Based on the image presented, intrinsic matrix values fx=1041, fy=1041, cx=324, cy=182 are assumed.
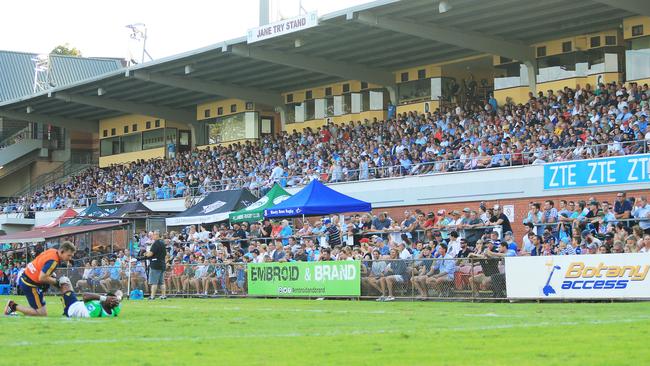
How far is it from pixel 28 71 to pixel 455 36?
46.0 m

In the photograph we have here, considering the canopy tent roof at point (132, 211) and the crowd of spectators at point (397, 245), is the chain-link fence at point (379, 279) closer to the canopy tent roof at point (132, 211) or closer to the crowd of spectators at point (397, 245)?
the crowd of spectators at point (397, 245)

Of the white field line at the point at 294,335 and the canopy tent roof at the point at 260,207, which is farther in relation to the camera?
the canopy tent roof at the point at 260,207

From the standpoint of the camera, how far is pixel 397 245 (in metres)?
26.6

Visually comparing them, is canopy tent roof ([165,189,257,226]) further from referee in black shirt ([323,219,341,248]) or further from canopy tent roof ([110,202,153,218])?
referee in black shirt ([323,219,341,248])

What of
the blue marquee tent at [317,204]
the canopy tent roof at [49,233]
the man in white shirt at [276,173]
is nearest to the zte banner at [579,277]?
the blue marquee tent at [317,204]

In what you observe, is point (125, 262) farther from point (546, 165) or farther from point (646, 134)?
point (646, 134)

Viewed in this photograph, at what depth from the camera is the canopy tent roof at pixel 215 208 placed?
37.1m

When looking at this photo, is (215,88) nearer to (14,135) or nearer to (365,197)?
(365,197)

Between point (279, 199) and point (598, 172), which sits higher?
point (598, 172)

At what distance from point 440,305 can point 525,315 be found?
492cm

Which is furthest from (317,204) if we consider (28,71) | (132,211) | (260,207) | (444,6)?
(28,71)

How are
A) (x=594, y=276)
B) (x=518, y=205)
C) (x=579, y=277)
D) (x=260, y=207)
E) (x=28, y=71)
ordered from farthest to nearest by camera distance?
1. (x=28, y=71)
2. (x=260, y=207)
3. (x=518, y=205)
4. (x=579, y=277)
5. (x=594, y=276)

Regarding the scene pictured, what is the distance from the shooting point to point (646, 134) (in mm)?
29078

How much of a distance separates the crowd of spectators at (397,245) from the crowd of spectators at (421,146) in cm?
269
